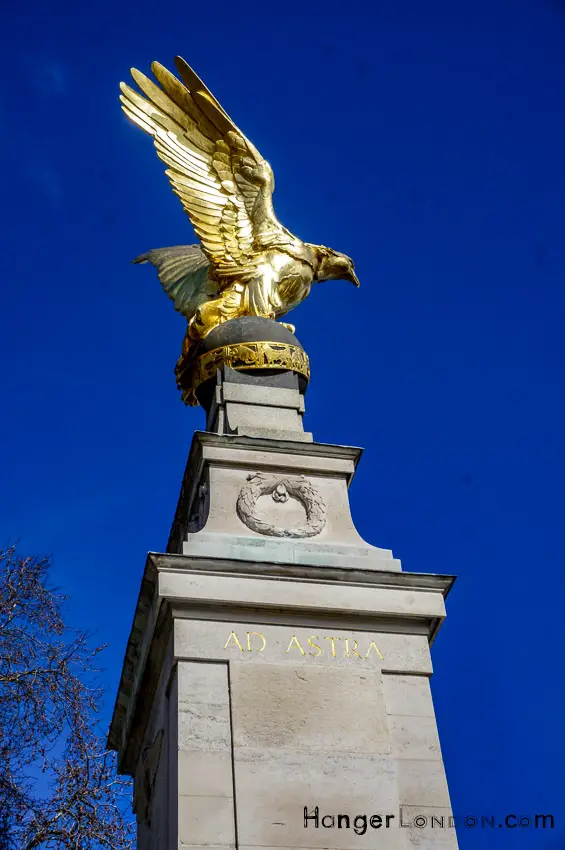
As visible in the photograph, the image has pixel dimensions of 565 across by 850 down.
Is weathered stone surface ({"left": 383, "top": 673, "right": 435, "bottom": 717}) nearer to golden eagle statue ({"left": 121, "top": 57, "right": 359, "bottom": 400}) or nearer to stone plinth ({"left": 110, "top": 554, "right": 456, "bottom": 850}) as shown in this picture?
stone plinth ({"left": 110, "top": 554, "right": 456, "bottom": 850})

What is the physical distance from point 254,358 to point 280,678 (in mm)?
4930

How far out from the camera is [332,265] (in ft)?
55.8

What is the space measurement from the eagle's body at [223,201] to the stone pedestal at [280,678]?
3321 mm

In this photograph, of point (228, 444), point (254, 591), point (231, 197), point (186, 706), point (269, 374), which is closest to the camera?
point (186, 706)

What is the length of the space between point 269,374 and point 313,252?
260cm

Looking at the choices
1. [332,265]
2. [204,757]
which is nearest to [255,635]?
[204,757]

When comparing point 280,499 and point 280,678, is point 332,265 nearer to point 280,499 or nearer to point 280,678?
point 280,499

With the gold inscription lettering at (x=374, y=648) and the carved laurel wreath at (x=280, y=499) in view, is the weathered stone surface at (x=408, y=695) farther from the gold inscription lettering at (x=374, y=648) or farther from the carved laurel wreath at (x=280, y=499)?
the carved laurel wreath at (x=280, y=499)

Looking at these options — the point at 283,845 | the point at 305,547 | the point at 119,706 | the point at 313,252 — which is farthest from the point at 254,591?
the point at 313,252

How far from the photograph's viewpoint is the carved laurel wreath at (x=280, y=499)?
42.5 ft

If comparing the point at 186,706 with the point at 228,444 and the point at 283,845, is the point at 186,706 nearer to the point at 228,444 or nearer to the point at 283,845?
the point at 283,845

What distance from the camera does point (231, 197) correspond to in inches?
653

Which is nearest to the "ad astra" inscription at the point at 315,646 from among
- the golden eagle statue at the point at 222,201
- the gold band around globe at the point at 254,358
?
the gold band around globe at the point at 254,358

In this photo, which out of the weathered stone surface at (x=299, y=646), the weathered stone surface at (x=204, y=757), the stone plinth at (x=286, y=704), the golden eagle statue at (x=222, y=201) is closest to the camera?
the weathered stone surface at (x=204, y=757)
